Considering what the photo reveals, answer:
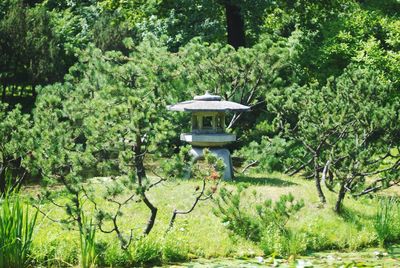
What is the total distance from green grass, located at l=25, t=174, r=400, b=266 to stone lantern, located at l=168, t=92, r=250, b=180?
0.75 m

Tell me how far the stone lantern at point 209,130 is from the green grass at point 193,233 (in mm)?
750

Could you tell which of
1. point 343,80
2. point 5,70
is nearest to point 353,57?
point 343,80

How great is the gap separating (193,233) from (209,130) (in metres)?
3.42

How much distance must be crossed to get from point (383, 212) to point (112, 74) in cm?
569

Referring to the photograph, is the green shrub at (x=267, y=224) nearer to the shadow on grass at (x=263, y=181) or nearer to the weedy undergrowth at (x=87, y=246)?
the weedy undergrowth at (x=87, y=246)

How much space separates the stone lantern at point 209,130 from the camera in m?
11.9

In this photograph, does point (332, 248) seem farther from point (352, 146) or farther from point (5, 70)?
point (5, 70)

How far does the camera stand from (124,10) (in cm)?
2228

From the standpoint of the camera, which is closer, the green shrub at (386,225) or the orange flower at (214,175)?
the orange flower at (214,175)

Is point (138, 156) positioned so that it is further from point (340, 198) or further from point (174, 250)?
point (340, 198)

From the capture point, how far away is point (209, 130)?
40.0 feet

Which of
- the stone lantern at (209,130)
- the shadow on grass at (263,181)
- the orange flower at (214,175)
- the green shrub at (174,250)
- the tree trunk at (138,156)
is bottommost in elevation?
the green shrub at (174,250)

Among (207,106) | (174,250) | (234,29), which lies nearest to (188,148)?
(174,250)

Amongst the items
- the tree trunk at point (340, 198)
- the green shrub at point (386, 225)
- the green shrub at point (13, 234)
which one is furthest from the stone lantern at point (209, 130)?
the green shrub at point (13, 234)
